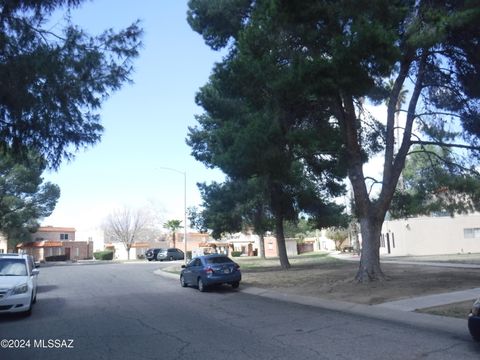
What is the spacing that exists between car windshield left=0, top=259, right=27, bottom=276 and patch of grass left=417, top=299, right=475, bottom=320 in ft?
36.1

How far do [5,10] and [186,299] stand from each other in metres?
11.0

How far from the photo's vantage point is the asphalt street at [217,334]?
8688mm

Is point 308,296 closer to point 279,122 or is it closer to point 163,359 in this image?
point 279,122

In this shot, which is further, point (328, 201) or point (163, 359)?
point (328, 201)

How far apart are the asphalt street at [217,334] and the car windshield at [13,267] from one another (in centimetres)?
124

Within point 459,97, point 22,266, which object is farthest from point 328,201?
point 22,266

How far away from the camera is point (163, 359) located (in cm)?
837

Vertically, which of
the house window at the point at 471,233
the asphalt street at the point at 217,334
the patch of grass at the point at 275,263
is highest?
the house window at the point at 471,233

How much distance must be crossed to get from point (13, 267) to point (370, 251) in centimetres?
1242

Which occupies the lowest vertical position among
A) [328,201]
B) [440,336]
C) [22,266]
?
[440,336]

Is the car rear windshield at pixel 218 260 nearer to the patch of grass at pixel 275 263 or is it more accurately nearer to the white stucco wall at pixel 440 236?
the patch of grass at pixel 275 263

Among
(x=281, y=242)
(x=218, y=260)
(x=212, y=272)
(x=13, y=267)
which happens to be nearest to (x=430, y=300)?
(x=212, y=272)

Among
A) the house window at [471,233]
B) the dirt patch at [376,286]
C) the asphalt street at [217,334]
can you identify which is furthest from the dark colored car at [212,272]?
the house window at [471,233]

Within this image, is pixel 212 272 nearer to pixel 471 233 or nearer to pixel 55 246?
pixel 471 233
